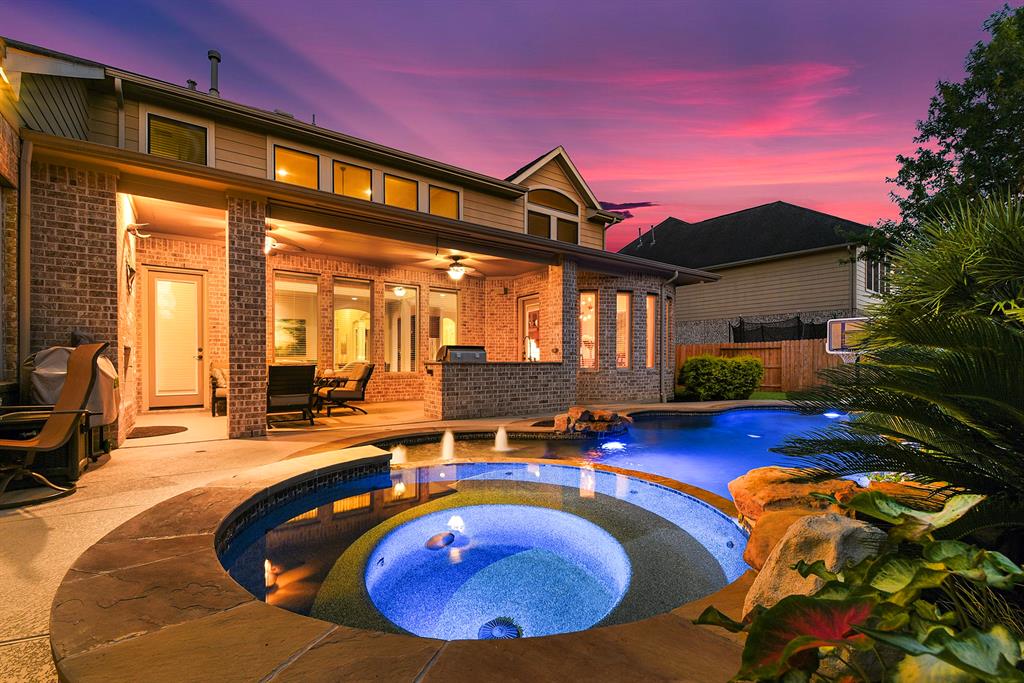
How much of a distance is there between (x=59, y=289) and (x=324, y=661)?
228 inches

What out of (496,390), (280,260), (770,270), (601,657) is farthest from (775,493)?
(770,270)

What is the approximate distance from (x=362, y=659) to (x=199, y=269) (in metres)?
9.35

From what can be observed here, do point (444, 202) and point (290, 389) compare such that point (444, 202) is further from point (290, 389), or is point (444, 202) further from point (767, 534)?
point (767, 534)

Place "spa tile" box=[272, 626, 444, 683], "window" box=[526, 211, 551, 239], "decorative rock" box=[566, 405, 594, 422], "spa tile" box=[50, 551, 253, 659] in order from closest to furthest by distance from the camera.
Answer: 1. "spa tile" box=[272, 626, 444, 683]
2. "spa tile" box=[50, 551, 253, 659]
3. "decorative rock" box=[566, 405, 594, 422]
4. "window" box=[526, 211, 551, 239]

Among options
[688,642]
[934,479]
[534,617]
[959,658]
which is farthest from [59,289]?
Result: [934,479]

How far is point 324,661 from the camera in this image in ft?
4.53

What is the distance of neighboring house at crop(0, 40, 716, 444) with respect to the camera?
4766mm

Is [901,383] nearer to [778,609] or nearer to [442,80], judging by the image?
[778,609]

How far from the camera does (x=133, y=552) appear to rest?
213cm

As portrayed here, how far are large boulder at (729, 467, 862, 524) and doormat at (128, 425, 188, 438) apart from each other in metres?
7.25

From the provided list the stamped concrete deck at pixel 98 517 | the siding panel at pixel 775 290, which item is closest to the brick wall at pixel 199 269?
the stamped concrete deck at pixel 98 517

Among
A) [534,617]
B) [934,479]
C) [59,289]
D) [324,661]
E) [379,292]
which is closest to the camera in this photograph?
[324,661]

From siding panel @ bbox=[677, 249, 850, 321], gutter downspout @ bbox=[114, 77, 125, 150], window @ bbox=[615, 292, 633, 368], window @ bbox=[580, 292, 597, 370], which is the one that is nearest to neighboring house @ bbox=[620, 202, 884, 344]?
siding panel @ bbox=[677, 249, 850, 321]

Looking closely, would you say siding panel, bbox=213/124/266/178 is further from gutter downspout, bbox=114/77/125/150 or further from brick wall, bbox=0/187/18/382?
brick wall, bbox=0/187/18/382
